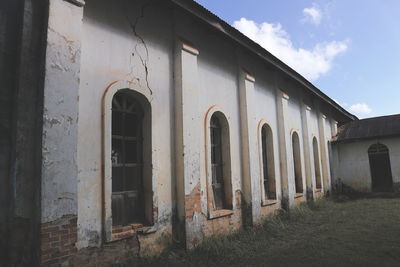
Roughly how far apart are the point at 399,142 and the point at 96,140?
15675 millimetres

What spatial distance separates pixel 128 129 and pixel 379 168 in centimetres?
1568

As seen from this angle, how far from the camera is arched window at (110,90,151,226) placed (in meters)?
4.80

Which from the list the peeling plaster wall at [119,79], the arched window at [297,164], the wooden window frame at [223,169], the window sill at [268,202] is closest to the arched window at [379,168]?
the arched window at [297,164]

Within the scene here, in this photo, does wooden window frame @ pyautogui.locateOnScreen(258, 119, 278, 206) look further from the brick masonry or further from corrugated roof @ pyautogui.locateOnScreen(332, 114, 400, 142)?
corrugated roof @ pyautogui.locateOnScreen(332, 114, 400, 142)

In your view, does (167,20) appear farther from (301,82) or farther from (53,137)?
(301,82)

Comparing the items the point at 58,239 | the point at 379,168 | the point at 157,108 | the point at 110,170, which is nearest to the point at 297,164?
the point at 379,168

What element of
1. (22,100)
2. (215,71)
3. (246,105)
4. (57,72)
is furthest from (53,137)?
(246,105)

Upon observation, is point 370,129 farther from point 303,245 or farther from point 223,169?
point 303,245

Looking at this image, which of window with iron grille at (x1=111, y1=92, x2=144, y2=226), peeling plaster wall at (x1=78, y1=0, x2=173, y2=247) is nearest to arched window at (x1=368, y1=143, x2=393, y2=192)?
Result: peeling plaster wall at (x1=78, y1=0, x2=173, y2=247)

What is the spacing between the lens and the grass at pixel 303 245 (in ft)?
16.3

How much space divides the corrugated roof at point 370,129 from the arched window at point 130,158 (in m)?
13.9

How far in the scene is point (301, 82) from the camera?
427 inches

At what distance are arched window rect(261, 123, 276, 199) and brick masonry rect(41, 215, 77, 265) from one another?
644 cm

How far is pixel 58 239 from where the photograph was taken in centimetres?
356
